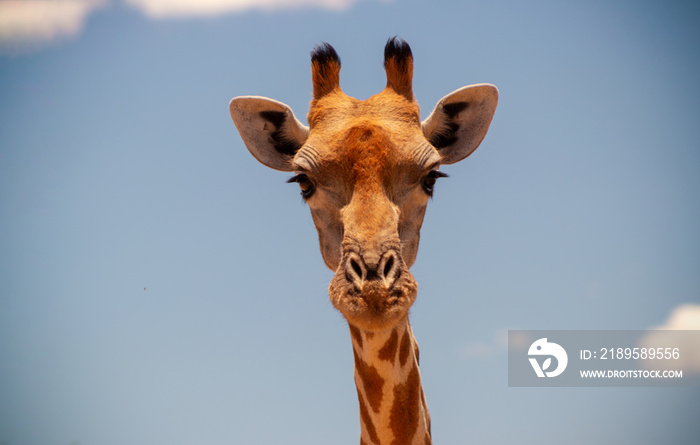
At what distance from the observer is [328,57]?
9.27 metres

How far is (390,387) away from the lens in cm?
761

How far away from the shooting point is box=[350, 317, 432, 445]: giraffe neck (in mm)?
7570

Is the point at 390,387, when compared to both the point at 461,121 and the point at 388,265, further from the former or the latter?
the point at 461,121

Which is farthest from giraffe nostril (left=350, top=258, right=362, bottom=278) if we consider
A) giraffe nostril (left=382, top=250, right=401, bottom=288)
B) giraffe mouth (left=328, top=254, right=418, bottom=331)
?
giraffe nostril (left=382, top=250, right=401, bottom=288)

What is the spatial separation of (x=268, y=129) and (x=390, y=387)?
3765 mm

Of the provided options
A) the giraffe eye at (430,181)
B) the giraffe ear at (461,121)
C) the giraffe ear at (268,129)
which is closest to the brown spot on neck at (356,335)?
the giraffe eye at (430,181)

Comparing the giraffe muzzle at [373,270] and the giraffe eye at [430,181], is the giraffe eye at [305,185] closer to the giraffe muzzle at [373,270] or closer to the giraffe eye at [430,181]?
the giraffe eye at [430,181]

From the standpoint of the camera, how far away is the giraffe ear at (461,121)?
910cm

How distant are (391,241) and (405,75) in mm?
3017

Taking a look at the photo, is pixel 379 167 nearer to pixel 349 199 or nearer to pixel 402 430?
pixel 349 199

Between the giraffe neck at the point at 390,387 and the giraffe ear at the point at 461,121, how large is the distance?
8.88ft

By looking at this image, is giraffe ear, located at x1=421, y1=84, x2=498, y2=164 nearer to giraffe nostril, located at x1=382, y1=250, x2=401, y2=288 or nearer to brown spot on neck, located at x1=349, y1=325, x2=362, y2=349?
brown spot on neck, located at x1=349, y1=325, x2=362, y2=349

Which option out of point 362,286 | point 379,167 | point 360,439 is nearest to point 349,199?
point 379,167

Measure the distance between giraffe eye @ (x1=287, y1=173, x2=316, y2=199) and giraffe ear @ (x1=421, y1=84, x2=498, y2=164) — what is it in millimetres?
1841
